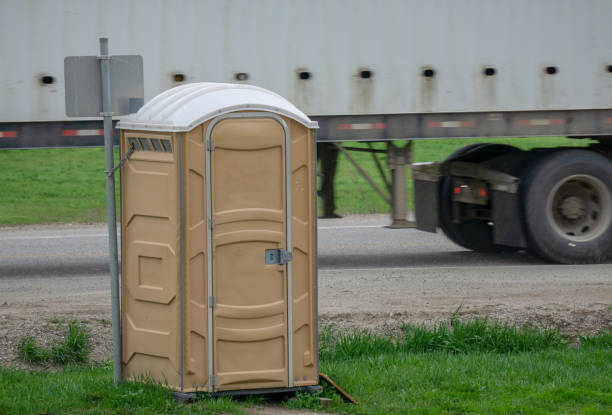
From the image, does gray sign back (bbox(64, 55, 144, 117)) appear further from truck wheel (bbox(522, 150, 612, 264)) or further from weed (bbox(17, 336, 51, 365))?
truck wheel (bbox(522, 150, 612, 264))

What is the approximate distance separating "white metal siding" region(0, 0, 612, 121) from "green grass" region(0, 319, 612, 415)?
468cm

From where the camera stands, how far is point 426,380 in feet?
25.3

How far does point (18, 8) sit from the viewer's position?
1253cm

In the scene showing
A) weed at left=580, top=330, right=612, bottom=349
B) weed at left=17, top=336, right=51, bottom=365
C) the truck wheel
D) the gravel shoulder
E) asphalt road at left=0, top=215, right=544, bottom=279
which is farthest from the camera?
asphalt road at left=0, top=215, right=544, bottom=279

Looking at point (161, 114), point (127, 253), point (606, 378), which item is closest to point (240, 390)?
point (127, 253)

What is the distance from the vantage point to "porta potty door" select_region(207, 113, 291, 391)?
6883mm

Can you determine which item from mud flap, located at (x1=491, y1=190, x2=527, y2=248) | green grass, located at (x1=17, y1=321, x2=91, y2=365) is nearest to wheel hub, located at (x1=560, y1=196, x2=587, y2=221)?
mud flap, located at (x1=491, y1=190, x2=527, y2=248)

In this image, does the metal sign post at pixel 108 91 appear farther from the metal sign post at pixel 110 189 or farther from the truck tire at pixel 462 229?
the truck tire at pixel 462 229

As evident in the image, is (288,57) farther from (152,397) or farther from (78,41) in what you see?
(152,397)

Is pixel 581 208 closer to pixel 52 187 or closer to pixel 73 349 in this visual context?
pixel 73 349

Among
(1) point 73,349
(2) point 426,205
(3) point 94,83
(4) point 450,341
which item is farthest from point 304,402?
(2) point 426,205

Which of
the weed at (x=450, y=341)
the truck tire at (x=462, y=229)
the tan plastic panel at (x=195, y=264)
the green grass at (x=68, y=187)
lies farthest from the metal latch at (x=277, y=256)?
Result: the green grass at (x=68, y=187)

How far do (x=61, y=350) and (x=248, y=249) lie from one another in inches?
107

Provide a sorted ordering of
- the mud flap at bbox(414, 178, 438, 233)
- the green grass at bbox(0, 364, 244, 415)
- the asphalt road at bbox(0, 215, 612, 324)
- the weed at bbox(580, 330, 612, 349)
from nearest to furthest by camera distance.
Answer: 1. the green grass at bbox(0, 364, 244, 415)
2. the weed at bbox(580, 330, 612, 349)
3. the asphalt road at bbox(0, 215, 612, 324)
4. the mud flap at bbox(414, 178, 438, 233)
